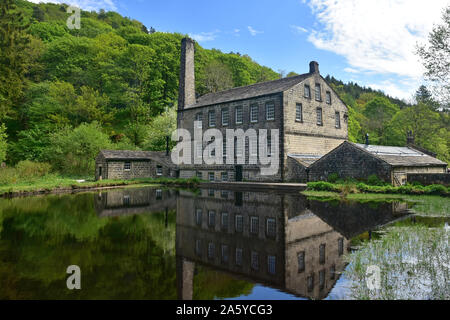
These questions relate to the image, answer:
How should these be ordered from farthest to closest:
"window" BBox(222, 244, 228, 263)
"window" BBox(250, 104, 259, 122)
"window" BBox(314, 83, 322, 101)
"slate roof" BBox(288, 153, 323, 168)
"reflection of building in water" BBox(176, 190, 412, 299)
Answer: "window" BBox(314, 83, 322, 101)
"window" BBox(250, 104, 259, 122)
"slate roof" BBox(288, 153, 323, 168)
"window" BBox(222, 244, 228, 263)
"reflection of building in water" BBox(176, 190, 412, 299)

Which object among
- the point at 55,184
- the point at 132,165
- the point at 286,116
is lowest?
the point at 55,184

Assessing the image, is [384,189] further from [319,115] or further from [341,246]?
[319,115]

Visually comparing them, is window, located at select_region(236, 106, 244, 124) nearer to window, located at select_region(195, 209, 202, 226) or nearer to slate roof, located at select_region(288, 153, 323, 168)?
slate roof, located at select_region(288, 153, 323, 168)

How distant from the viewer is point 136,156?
33312 millimetres

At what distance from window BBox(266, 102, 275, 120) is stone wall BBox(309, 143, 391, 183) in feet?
22.2

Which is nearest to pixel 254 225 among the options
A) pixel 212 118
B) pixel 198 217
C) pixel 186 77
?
pixel 198 217

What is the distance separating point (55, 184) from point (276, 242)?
21.4 m

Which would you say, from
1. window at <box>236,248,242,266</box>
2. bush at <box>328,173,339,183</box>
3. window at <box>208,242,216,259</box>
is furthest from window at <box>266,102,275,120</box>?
window at <box>236,248,242,266</box>

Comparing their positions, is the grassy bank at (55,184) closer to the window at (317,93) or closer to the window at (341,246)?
the window at (317,93)

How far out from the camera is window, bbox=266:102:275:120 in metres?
26.9

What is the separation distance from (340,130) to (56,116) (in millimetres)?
39268

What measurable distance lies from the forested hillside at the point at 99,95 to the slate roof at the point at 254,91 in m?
8.58

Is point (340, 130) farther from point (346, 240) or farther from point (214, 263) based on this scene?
point (214, 263)

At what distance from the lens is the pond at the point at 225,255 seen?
458 cm
